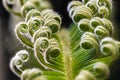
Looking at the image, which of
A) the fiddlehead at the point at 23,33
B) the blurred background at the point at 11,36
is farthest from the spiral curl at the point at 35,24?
the blurred background at the point at 11,36

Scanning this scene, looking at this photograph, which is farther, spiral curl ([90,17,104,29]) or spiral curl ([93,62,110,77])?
spiral curl ([90,17,104,29])

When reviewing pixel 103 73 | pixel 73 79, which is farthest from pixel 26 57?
pixel 103 73

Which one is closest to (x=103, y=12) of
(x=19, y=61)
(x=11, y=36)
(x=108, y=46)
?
(x=108, y=46)

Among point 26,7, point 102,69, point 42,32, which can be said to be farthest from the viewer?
point 26,7

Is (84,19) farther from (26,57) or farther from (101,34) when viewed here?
(26,57)

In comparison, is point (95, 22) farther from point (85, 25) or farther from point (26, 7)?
point (26, 7)

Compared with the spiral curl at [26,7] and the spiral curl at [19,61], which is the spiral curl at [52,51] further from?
the spiral curl at [26,7]

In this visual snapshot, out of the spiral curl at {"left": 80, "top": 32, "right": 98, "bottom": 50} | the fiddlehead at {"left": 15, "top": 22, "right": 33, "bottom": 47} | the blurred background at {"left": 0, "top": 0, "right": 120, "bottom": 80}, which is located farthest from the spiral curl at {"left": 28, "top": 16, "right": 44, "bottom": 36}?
the blurred background at {"left": 0, "top": 0, "right": 120, "bottom": 80}

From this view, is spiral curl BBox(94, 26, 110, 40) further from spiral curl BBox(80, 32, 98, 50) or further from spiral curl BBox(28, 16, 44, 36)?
spiral curl BBox(28, 16, 44, 36)

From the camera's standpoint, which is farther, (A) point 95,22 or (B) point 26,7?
(B) point 26,7
